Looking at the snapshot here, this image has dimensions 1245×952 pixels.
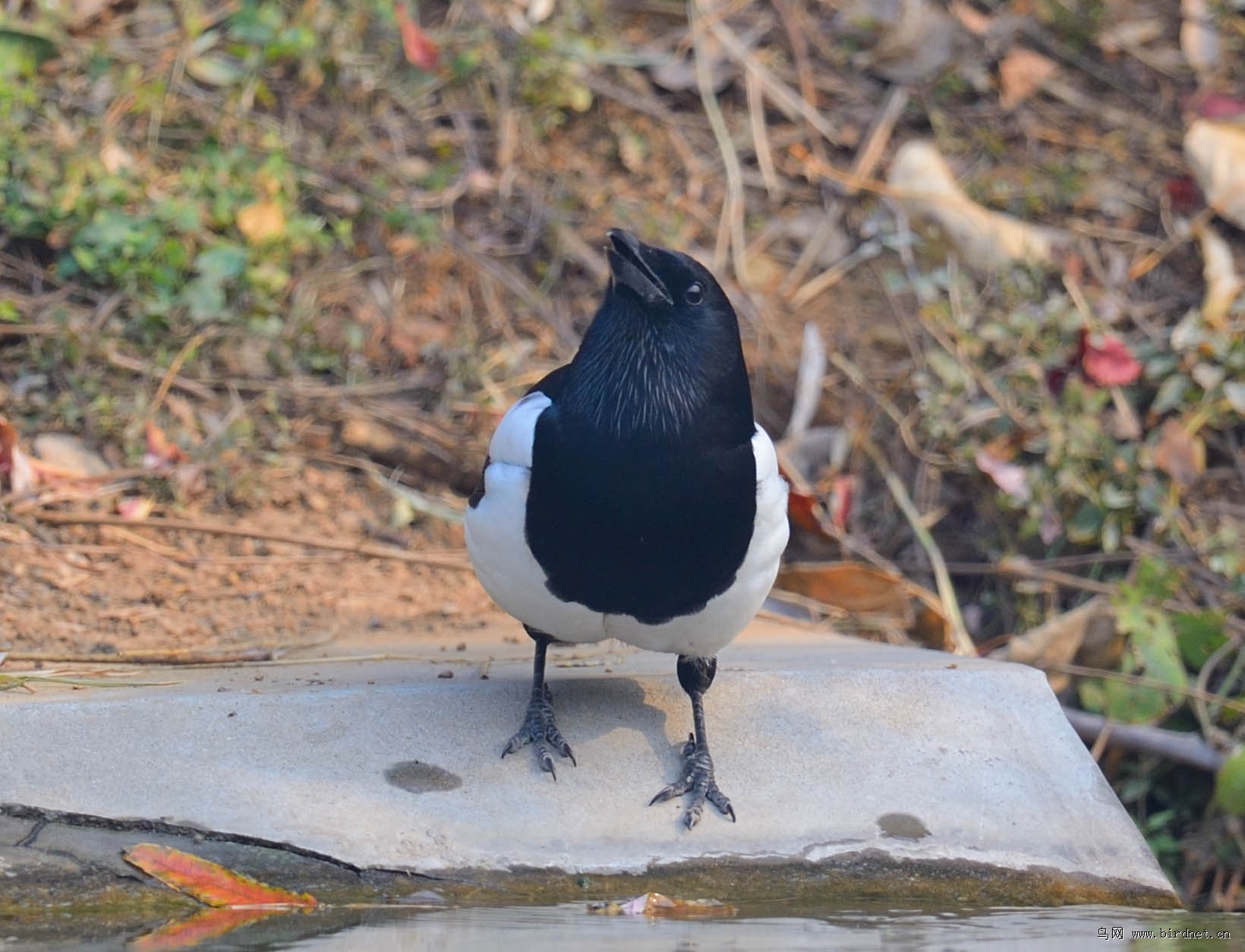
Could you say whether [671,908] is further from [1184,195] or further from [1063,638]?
[1184,195]

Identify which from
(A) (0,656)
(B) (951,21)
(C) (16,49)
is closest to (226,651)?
(A) (0,656)

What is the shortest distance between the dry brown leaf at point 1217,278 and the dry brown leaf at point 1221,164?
4.3 inches

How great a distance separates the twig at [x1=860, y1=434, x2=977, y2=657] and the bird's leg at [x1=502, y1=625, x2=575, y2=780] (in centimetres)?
189

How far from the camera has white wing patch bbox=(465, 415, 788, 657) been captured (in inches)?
117

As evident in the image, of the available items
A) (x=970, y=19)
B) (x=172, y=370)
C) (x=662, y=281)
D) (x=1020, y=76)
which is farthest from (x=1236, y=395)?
(x=172, y=370)

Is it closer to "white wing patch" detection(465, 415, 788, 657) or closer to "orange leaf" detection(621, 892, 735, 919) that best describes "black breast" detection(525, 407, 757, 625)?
"white wing patch" detection(465, 415, 788, 657)

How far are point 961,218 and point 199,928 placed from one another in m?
4.42

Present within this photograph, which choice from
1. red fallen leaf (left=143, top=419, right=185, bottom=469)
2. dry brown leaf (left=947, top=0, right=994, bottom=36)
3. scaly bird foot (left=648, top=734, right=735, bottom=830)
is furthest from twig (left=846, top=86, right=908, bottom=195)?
scaly bird foot (left=648, top=734, right=735, bottom=830)

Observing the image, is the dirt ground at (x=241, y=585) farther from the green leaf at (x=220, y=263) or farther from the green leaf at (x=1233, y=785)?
the green leaf at (x=1233, y=785)

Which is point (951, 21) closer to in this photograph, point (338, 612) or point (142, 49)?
point (142, 49)

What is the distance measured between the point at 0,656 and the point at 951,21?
5187 millimetres

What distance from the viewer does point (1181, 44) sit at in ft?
22.2

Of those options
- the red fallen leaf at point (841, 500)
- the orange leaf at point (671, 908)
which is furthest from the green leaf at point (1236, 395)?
the orange leaf at point (671, 908)

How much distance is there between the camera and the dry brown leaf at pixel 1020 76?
22.0 feet
